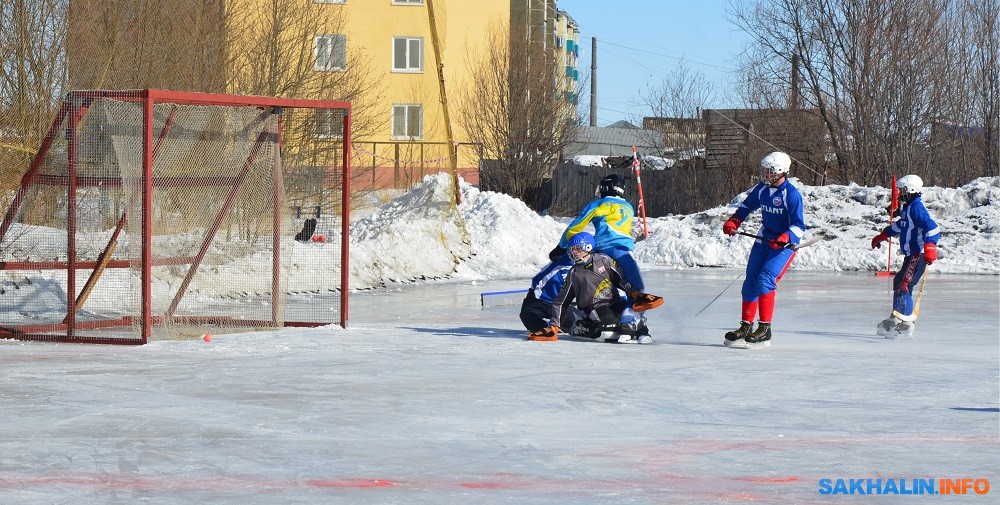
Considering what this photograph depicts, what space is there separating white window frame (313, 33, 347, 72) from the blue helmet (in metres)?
9.05

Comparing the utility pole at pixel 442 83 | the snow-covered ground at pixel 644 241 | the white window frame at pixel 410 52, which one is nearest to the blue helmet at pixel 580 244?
the snow-covered ground at pixel 644 241

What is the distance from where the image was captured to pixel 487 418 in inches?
236

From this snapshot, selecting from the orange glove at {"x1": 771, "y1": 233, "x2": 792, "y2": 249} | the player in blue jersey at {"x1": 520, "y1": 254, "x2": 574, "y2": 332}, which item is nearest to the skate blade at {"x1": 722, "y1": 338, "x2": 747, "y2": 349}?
the orange glove at {"x1": 771, "y1": 233, "x2": 792, "y2": 249}

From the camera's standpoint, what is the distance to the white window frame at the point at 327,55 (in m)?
17.4

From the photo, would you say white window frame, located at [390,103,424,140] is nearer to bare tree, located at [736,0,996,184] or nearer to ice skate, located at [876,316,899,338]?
bare tree, located at [736,0,996,184]

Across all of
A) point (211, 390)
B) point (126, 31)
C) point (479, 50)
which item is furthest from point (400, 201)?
point (479, 50)

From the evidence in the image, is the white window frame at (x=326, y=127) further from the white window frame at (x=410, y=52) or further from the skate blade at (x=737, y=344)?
the white window frame at (x=410, y=52)

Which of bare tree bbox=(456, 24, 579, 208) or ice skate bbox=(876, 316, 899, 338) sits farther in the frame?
bare tree bbox=(456, 24, 579, 208)

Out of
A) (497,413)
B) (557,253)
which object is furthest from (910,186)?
(497,413)

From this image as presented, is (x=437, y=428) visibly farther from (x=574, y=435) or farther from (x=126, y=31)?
(x=126, y=31)

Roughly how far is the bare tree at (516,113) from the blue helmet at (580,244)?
72.7 ft

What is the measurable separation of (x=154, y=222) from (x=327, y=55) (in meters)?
9.14

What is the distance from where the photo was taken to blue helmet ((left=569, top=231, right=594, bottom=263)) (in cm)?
898

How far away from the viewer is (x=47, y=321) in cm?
1010
